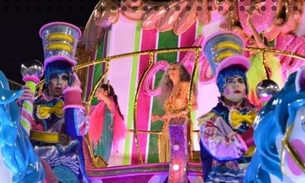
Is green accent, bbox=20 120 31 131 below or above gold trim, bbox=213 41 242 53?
below

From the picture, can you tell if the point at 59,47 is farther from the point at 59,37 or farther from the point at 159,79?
the point at 159,79

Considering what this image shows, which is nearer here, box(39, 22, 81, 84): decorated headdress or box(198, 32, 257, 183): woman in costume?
box(198, 32, 257, 183): woman in costume

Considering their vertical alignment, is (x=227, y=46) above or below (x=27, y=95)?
above

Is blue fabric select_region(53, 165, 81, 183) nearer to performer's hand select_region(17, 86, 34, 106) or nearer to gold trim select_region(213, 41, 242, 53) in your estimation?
performer's hand select_region(17, 86, 34, 106)

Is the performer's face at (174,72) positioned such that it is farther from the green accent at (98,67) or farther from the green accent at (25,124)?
the green accent at (25,124)

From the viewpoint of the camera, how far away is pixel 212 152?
8.57 ft

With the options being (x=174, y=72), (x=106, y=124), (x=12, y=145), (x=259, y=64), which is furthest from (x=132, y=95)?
(x=12, y=145)

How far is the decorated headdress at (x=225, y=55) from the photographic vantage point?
2766 mm

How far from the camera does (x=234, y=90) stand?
276 centimetres

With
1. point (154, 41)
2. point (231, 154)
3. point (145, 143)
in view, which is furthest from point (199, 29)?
point (231, 154)

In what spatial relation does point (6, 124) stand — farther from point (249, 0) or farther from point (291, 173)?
point (249, 0)

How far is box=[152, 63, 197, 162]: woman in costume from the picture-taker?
3.21 m

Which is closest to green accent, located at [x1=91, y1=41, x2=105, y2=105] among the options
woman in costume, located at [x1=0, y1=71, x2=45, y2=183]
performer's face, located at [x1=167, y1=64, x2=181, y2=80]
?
performer's face, located at [x1=167, y1=64, x2=181, y2=80]

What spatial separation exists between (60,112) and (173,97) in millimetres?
648
